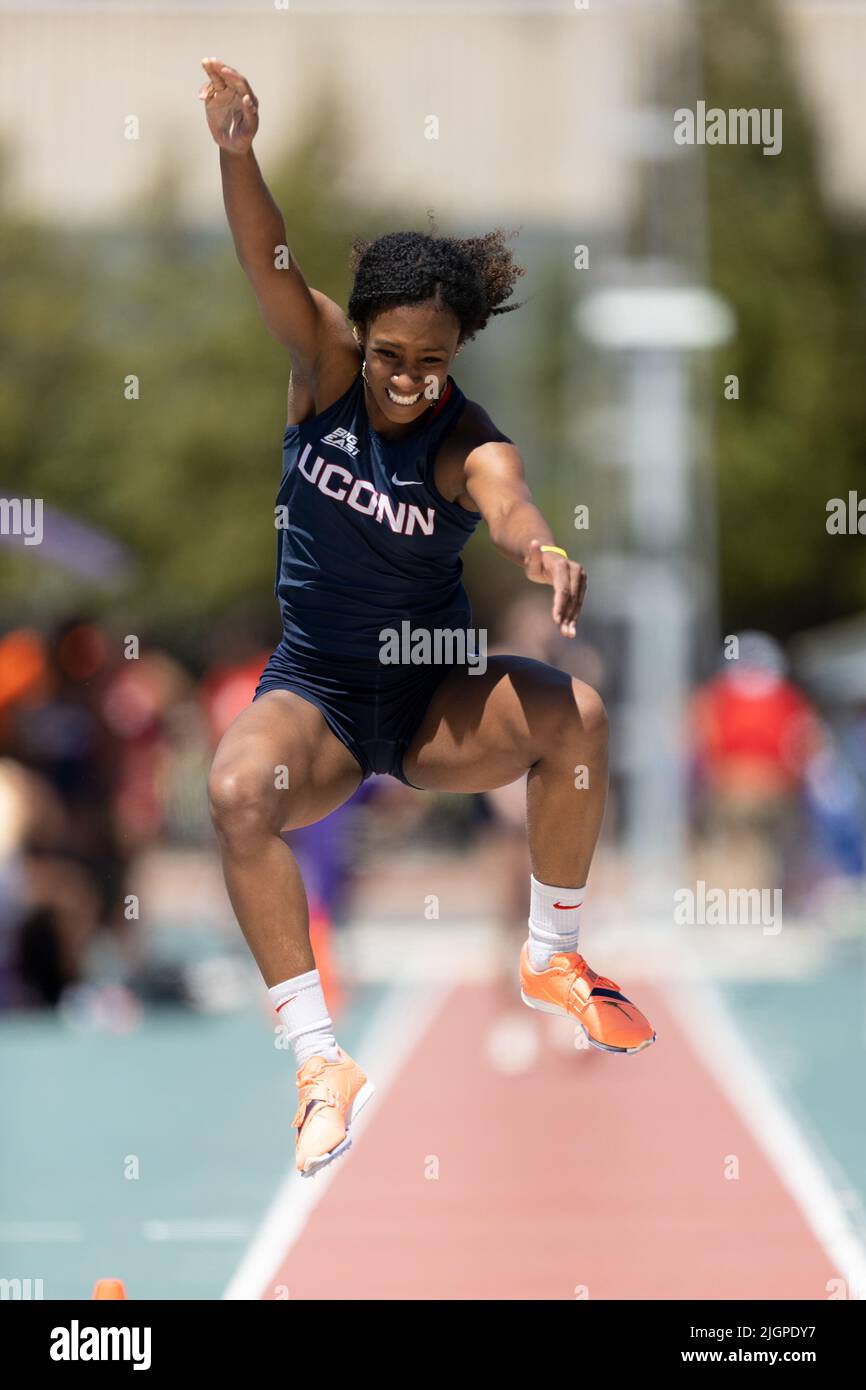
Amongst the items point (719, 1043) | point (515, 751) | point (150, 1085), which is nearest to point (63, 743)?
point (150, 1085)

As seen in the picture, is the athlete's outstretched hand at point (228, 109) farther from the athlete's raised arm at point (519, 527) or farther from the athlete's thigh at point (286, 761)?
the athlete's thigh at point (286, 761)

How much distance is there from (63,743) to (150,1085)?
2194 millimetres

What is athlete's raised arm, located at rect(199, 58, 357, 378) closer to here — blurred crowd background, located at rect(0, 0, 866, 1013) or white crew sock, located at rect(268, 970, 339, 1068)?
white crew sock, located at rect(268, 970, 339, 1068)

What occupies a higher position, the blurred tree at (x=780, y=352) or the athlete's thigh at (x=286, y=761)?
the blurred tree at (x=780, y=352)

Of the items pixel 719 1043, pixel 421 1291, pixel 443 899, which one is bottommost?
pixel 421 1291

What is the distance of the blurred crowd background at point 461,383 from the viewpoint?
40.9 feet

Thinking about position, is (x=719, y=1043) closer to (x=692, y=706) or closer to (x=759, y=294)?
(x=692, y=706)

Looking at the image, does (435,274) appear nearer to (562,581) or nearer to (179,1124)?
(562,581)

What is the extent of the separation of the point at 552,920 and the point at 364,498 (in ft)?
3.91

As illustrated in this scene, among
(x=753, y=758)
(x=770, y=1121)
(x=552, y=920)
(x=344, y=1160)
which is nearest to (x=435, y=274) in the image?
(x=552, y=920)

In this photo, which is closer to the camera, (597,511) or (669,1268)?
(669,1268)

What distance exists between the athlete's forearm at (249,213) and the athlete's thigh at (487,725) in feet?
3.69

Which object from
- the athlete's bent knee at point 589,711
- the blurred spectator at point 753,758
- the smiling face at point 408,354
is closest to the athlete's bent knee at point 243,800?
the athlete's bent knee at point 589,711

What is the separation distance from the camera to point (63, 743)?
11789mm
